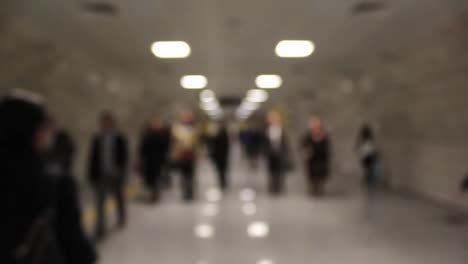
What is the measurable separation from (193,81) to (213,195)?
7.42 m

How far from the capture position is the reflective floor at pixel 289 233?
5.31 meters

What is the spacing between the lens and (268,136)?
1050cm

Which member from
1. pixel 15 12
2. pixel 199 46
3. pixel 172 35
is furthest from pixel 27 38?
pixel 199 46

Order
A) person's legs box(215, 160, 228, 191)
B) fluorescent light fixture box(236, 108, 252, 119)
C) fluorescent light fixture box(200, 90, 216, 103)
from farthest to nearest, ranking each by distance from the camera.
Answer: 1. fluorescent light fixture box(236, 108, 252, 119)
2. fluorescent light fixture box(200, 90, 216, 103)
3. person's legs box(215, 160, 228, 191)

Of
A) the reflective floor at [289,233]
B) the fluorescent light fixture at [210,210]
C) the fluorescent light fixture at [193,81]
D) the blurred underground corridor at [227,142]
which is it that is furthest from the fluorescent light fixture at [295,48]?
the fluorescent light fixture at [193,81]

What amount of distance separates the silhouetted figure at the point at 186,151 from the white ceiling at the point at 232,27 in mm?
2054

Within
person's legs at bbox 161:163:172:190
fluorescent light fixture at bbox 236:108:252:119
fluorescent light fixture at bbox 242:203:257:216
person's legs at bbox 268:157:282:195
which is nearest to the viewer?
fluorescent light fixture at bbox 242:203:257:216

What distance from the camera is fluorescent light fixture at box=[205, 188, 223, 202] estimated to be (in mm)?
9828

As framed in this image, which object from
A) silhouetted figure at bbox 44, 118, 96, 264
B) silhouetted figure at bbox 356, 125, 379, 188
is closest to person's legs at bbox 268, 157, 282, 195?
silhouetted figure at bbox 356, 125, 379, 188

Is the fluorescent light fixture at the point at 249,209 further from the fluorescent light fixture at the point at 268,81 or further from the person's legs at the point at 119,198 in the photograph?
the fluorescent light fixture at the point at 268,81

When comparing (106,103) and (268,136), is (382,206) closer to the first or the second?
(268,136)

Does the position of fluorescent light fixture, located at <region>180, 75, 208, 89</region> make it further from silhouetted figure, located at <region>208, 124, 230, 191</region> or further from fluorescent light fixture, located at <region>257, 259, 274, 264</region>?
fluorescent light fixture, located at <region>257, 259, 274, 264</region>

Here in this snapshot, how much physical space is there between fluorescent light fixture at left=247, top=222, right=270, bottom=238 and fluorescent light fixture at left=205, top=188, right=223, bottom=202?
2.68 metres

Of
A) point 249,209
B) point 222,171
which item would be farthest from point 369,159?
point 222,171
